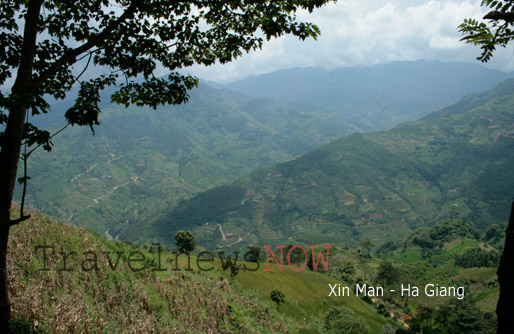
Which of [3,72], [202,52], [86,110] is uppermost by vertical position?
[202,52]

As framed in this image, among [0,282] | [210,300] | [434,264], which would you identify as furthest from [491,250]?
[0,282]

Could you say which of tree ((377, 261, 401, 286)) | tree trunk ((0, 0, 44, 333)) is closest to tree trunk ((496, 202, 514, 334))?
tree trunk ((0, 0, 44, 333))

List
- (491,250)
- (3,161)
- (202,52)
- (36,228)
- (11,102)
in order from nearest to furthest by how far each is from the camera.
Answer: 1. (11,102)
2. (3,161)
3. (202,52)
4. (36,228)
5. (491,250)

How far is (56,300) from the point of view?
9.12 metres

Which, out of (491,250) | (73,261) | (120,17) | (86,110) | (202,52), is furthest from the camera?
(491,250)

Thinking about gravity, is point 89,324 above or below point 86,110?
below

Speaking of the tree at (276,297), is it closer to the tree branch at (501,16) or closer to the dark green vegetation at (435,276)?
the dark green vegetation at (435,276)

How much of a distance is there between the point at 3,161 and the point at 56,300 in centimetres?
591

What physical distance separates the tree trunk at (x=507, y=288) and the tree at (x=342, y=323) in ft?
97.0

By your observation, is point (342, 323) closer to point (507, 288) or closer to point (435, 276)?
point (507, 288)

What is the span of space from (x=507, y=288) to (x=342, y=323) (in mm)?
32820

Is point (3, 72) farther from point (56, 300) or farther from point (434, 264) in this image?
point (434, 264)

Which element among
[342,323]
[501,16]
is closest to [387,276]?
[342,323]

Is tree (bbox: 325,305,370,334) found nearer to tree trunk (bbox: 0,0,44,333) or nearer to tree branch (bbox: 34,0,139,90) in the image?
tree trunk (bbox: 0,0,44,333)
